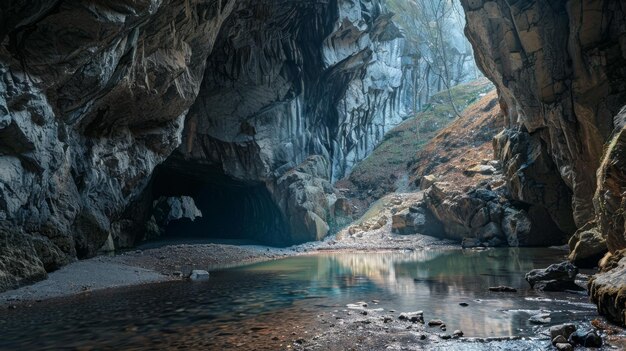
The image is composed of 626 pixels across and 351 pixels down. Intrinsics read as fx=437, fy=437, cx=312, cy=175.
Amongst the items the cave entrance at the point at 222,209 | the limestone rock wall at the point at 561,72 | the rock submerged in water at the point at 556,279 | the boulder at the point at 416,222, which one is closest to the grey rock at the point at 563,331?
the rock submerged in water at the point at 556,279

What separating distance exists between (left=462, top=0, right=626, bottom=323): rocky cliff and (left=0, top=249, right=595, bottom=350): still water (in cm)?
315

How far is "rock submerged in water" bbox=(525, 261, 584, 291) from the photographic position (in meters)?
11.4

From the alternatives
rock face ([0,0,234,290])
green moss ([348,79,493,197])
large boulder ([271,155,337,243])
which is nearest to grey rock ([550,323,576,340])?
rock face ([0,0,234,290])

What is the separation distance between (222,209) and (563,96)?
39.8 meters

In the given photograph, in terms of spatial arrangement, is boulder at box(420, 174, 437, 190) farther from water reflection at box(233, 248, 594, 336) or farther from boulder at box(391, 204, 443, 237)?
water reflection at box(233, 248, 594, 336)

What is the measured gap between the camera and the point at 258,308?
11.0 meters

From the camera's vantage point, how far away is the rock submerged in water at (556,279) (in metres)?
11.4

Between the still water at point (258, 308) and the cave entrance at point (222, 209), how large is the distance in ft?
79.5

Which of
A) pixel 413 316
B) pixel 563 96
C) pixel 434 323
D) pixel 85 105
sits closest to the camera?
pixel 434 323

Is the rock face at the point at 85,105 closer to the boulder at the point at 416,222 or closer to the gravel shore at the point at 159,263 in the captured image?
the gravel shore at the point at 159,263

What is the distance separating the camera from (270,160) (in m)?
38.7

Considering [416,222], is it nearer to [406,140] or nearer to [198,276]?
[198,276]

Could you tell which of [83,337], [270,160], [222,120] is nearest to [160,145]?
[222,120]

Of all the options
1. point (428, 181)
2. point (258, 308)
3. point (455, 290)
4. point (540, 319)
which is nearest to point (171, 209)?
point (428, 181)
